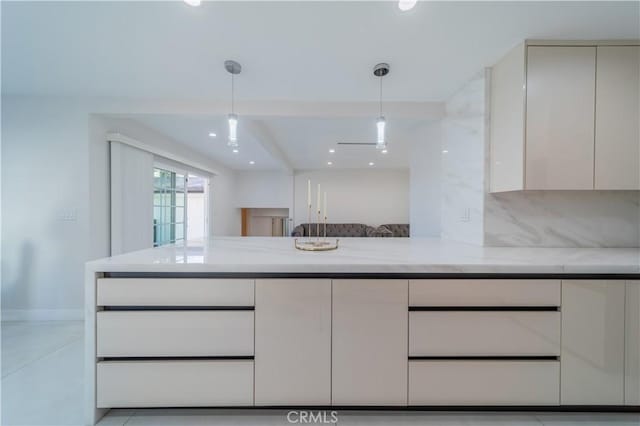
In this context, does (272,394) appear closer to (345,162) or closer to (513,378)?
(513,378)

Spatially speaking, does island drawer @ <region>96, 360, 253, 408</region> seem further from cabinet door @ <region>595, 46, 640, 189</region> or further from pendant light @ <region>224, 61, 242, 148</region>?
cabinet door @ <region>595, 46, 640, 189</region>

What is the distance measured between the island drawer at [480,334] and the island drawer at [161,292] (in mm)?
1023

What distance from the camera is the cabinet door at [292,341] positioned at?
4.22ft

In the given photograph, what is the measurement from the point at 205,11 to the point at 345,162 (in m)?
4.76

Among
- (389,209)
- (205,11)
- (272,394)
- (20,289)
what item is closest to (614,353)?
(272,394)

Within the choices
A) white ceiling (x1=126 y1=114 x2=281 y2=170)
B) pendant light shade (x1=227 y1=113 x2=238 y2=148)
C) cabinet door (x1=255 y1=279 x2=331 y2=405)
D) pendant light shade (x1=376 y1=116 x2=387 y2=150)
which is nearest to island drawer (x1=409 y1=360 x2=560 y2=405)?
cabinet door (x1=255 y1=279 x2=331 y2=405)

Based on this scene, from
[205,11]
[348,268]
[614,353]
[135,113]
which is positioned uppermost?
[205,11]

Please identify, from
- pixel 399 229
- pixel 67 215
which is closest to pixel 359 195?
pixel 399 229

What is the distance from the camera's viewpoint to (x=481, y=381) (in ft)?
4.25

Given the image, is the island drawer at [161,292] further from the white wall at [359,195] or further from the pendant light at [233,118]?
the white wall at [359,195]

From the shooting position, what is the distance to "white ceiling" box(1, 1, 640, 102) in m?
1.48

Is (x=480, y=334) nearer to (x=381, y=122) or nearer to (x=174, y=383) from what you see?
(x=381, y=122)

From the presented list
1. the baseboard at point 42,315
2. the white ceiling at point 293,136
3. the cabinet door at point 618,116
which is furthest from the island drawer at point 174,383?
the cabinet door at point 618,116

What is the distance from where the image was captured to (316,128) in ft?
11.3
